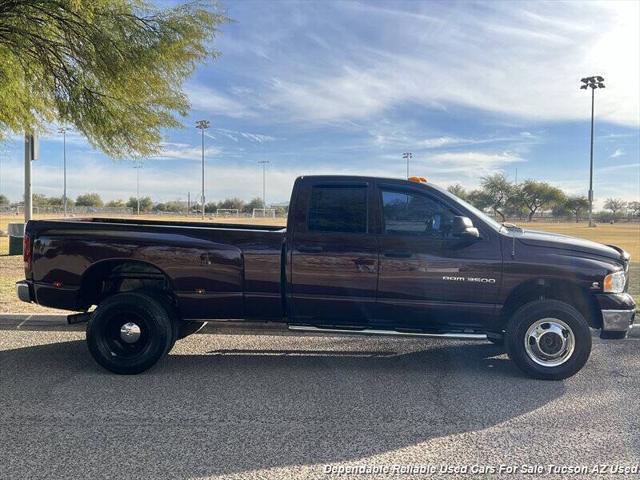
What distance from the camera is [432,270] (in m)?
5.12

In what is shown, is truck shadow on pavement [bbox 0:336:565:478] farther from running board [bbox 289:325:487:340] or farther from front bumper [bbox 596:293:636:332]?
front bumper [bbox 596:293:636:332]

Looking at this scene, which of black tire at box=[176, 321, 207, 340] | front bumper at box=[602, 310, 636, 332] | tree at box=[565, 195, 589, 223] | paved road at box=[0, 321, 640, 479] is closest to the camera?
paved road at box=[0, 321, 640, 479]

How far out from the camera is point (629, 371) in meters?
5.44

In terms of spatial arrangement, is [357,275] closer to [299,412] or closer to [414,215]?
[414,215]

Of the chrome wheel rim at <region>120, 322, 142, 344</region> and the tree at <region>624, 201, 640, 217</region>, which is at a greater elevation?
the tree at <region>624, 201, 640, 217</region>

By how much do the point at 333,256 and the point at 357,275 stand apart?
0.31 metres

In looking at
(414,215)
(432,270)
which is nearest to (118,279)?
(414,215)

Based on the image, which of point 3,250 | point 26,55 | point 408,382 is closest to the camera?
point 408,382

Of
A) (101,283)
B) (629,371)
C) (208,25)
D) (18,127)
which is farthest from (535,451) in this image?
(18,127)

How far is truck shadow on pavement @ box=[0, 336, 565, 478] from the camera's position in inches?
139

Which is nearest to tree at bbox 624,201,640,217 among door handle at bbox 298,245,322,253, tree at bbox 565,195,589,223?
tree at bbox 565,195,589,223

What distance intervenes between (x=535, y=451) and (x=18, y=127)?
11.2 m

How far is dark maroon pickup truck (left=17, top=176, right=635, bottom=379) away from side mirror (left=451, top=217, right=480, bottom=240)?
4 cm

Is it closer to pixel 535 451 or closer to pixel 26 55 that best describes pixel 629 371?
pixel 535 451
